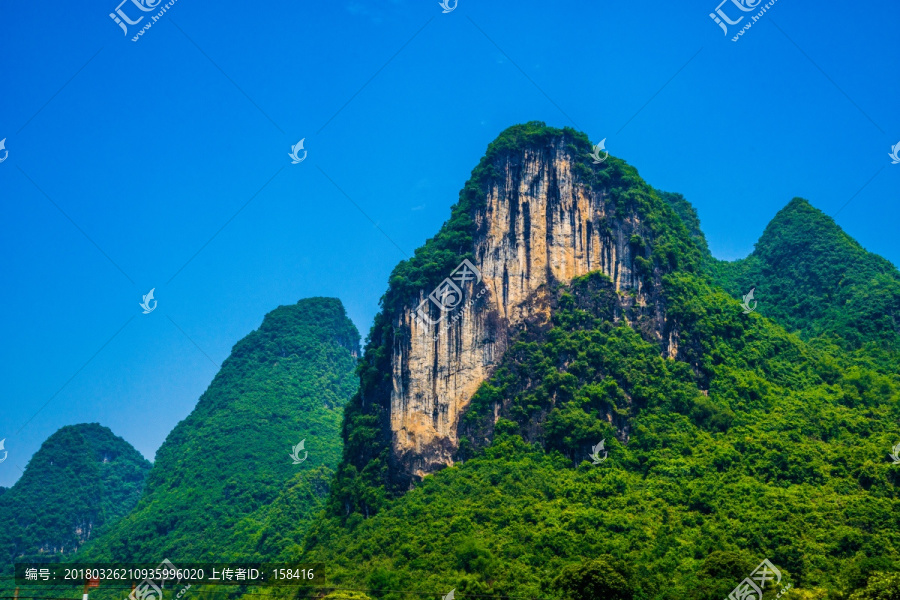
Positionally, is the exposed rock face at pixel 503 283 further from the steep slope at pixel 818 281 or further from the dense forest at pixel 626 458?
the steep slope at pixel 818 281

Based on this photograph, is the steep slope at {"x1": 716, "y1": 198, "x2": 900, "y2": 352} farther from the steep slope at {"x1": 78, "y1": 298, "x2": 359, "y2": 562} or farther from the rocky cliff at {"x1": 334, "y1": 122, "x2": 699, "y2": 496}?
the steep slope at {"x1": 78, "y1": 298, "x2": 359, "y2": 562}

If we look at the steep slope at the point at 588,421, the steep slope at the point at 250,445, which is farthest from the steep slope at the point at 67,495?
the steep slope at the point at 588,421

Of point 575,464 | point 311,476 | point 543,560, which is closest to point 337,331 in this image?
point 311,476

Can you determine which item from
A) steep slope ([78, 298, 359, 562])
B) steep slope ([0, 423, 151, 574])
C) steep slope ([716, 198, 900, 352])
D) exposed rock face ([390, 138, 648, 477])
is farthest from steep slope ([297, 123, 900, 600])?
steep slope ([0, 423, 151, 574])

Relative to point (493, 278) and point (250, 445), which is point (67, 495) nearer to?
point (250, 445)

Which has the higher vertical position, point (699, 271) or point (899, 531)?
point (699, 271)

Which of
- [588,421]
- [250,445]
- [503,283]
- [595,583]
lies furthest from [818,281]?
[250,445]

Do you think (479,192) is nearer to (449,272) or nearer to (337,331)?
(449,272)
